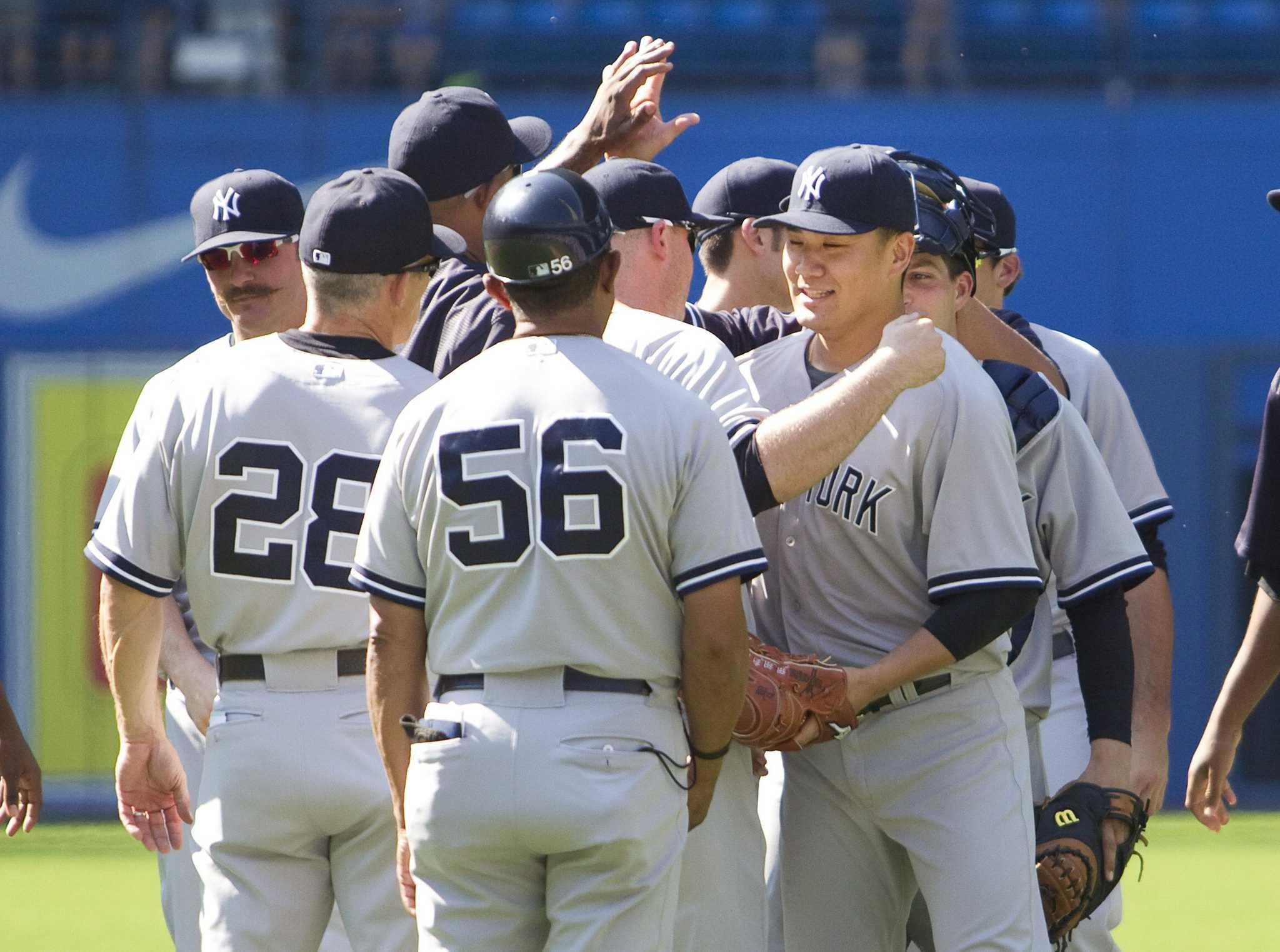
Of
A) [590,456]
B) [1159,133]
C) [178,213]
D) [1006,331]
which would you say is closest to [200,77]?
[178,213]

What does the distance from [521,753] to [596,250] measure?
2.49ft

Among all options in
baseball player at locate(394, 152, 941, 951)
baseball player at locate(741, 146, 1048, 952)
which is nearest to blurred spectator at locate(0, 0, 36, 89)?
baseball player at locate(394, 152, 941, 951)

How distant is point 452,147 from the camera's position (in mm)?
3555

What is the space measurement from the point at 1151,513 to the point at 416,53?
333 inches

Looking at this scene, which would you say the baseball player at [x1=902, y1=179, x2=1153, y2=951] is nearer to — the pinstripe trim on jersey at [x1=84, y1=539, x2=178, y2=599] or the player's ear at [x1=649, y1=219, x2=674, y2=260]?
the player's ear at [x1=649, y1=219, x2=674, y2=260]

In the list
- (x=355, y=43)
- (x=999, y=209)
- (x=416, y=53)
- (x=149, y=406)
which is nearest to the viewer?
(x=149, y=406)

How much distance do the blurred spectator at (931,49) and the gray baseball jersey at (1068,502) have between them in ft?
27.1

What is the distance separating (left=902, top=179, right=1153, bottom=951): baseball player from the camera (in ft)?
10.2

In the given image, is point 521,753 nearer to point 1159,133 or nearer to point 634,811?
point 634,811

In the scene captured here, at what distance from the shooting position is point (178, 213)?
1074cm

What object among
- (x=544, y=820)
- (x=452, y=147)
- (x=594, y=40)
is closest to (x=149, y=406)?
(x=452, y=147)

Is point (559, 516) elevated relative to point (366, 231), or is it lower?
lower

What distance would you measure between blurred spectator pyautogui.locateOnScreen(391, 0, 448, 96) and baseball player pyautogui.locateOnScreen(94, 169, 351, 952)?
25.1 feet

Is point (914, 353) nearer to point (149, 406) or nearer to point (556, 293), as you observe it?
point (556, 293)
